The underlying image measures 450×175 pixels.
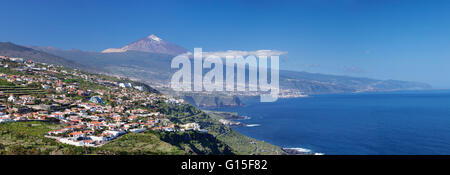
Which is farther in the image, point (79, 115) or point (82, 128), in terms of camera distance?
point (79, 115)

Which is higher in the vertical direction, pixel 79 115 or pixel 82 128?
pixel 79 115

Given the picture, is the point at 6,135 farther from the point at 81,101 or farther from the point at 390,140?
the point at 390,140

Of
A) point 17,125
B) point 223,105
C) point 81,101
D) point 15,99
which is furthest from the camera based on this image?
point 223,105

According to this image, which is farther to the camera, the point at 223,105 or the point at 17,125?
the point at 223,105

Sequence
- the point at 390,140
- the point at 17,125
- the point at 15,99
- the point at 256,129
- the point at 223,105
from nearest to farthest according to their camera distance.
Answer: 1. the point at 17,125
2. the point at 15,99
3. the point at 390,140
4. the point at 256,129
5. the point at 223,105

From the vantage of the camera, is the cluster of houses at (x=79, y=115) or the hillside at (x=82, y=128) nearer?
the hillside at (x=82, y=128)

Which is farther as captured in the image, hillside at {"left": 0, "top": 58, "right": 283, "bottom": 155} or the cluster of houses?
the cluster of houses
